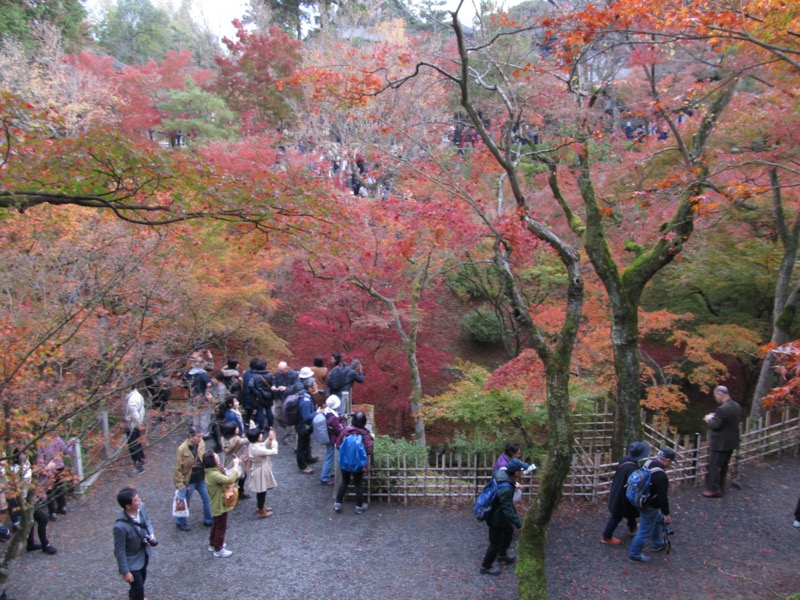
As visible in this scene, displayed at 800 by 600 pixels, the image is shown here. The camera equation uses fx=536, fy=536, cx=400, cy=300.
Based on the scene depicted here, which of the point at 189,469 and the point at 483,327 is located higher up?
the point at 483,327

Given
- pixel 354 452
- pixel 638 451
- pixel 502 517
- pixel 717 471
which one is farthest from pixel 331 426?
pixel 717 471

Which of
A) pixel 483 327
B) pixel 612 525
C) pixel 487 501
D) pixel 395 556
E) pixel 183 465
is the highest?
pixel 483 327

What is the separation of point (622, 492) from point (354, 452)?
3.34 metres

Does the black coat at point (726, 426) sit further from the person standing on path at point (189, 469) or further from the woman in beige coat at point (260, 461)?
→ the person standing on path at point (189, 469)

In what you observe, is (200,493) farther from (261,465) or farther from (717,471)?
(717,471)

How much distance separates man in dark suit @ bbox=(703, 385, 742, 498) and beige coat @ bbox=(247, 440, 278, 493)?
→ 238 inches

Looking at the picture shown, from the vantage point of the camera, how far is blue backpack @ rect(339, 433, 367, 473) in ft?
23.4

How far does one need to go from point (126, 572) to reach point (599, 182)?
13.2 metres

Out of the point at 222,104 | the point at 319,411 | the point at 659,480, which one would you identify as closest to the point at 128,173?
the point at 319,411

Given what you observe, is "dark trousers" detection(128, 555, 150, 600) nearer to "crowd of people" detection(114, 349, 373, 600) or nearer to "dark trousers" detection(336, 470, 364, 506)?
"crowd of people" detection(114, 349, 373, 600)

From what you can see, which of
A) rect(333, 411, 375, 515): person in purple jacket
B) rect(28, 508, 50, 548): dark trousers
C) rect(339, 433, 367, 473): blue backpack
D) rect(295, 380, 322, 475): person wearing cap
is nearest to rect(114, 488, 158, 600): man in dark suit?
rect(28, 508, 50, 548): dark trousers

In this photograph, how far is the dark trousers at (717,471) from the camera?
7668 millimetres

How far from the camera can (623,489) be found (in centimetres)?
629

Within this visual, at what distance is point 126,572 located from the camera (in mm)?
5035
